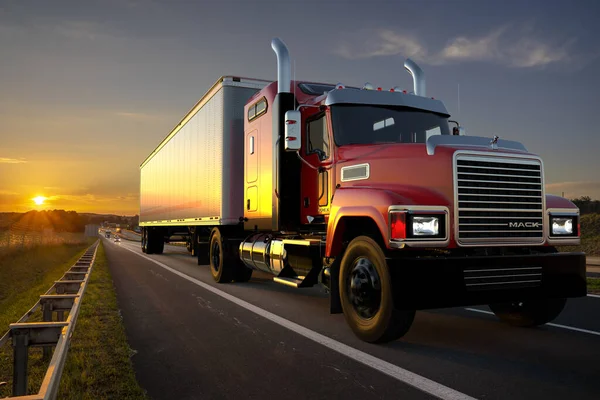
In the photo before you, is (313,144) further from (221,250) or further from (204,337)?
(221,250)

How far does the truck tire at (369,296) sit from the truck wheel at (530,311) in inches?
78.6

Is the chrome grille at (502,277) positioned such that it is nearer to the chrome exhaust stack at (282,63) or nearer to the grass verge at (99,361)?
the grass verge at (99,361)

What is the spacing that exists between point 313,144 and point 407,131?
137cm

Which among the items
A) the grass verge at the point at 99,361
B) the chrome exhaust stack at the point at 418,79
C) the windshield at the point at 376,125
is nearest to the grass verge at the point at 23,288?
the grass verge at the point at 99,361

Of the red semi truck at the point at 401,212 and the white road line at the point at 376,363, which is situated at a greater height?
the red semi truck at the point at 401,212

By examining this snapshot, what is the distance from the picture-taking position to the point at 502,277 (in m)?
5.46

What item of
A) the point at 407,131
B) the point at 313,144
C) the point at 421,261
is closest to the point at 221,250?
the point at 313,144

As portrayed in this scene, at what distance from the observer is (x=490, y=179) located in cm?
566

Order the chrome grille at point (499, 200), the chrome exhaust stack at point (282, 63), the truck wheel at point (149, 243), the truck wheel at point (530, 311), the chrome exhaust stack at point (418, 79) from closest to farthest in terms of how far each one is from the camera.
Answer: the chrome grille at point (499, 200) < the truck wheel at point (530, 311) < the chrome exhaust stack at point (282, 63) < the chrome exhaust stack at point (418, 79) < the truck wheel at point (149, 243)

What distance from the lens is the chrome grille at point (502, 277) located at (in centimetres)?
532

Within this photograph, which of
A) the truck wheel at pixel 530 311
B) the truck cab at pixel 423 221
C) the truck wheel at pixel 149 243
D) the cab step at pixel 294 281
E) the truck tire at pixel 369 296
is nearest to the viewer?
the truck cab at pixel 423 221

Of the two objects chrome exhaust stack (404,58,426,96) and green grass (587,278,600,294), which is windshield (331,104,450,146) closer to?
chrome exhaust stack (404,58,426,96)

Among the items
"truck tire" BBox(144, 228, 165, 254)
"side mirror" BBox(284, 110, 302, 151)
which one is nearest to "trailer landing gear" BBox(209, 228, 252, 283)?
"side mirror" BBox(284, 110, 302, 151)

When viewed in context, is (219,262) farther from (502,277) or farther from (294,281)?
(502,277)
